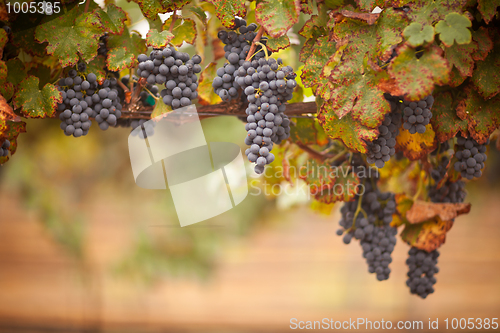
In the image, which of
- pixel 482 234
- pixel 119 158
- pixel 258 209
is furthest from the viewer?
pixel 482 234

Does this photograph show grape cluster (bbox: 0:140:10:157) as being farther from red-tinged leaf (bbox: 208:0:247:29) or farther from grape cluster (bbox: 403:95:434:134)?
grape cluster (bbox: 403:95:434:134)

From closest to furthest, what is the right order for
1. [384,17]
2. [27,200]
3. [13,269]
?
[384,17] < [27,200] < [13,269]

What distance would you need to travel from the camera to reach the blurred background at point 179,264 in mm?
2908

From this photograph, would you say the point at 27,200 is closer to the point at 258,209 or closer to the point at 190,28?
the point at 258,209

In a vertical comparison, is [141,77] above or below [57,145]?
above

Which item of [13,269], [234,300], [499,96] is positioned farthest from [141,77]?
[13,269]

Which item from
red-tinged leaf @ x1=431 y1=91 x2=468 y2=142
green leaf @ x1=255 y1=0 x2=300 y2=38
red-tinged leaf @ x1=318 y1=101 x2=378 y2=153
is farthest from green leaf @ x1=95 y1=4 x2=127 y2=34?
red-tinged leaf @ x1=431 y1=91 x2=468 y2=142

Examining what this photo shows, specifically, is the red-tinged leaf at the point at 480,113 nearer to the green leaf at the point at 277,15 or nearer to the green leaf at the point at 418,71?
the green leaf at the point at 418,71

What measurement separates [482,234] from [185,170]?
4183mm

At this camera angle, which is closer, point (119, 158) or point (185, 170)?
point (185, 170)

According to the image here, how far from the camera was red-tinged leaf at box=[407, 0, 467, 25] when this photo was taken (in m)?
0.49

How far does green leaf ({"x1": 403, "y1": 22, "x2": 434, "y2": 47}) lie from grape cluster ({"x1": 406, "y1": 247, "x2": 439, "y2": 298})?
0.60 m

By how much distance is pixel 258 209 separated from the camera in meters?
2.80

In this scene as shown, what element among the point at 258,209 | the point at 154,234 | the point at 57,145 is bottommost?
the point at 154,234
